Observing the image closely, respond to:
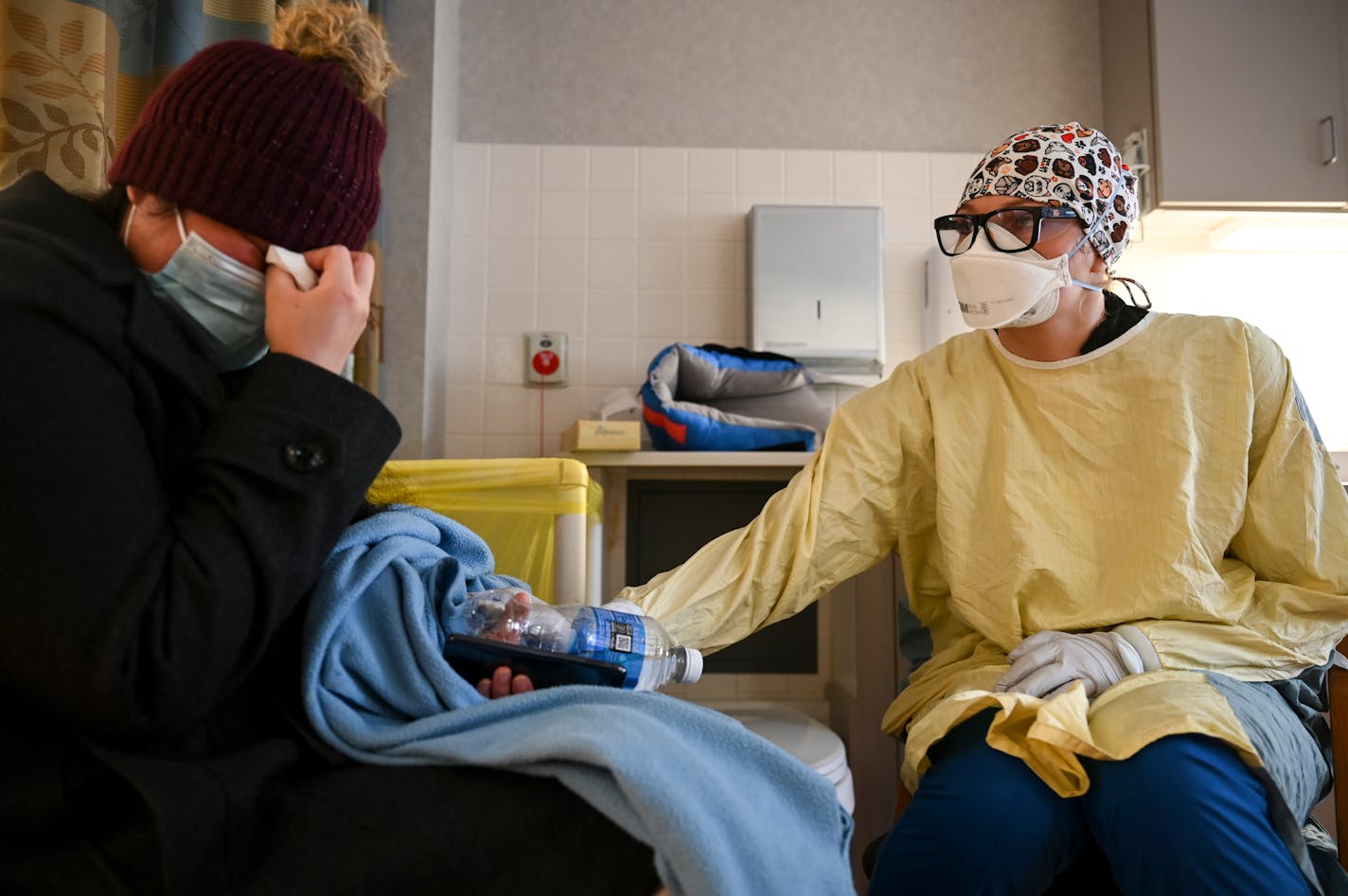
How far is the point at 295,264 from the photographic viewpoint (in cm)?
81

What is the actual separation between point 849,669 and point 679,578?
88 centimetres

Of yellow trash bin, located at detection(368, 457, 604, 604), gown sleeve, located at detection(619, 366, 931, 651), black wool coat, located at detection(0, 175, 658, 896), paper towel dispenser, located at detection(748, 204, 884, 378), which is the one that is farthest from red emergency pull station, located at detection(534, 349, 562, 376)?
black wool coat, located at detection(0, 175, 658, 896)

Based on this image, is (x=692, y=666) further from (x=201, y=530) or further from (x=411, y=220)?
→ (x=411, y=220)

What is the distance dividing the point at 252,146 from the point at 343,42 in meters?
0.14

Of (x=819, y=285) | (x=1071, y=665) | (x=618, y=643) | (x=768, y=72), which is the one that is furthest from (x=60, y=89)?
(x=768, y=72)

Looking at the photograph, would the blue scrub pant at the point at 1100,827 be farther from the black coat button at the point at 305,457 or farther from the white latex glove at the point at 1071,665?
the black coat button at the point at 305,457

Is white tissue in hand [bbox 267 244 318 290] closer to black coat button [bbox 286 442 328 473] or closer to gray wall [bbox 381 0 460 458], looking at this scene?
black coat button [bbox 286 442 328 473]

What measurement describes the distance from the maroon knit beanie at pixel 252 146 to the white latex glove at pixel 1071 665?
0.93 meters

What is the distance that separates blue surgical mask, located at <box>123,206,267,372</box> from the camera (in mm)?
786

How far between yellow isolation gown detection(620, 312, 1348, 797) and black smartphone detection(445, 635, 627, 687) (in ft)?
1.60

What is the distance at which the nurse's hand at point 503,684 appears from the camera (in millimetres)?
858

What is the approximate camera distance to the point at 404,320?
98.0 inches

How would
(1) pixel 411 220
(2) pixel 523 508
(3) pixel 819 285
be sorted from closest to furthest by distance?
(2) pixel 523 508 → (1) pixel 411 220 → (3) pixel 819 285

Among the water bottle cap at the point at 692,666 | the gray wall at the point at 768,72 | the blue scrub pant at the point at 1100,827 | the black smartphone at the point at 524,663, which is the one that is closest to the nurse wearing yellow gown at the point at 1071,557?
the blue scrub pant at the point at 1100,827
